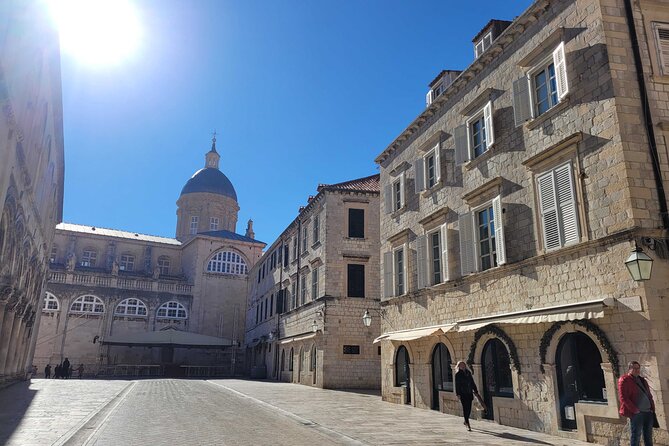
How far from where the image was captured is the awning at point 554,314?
9422mm

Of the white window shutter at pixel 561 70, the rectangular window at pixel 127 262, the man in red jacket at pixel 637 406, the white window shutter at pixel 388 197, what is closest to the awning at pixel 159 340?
the rectangular window at pixel 127 262

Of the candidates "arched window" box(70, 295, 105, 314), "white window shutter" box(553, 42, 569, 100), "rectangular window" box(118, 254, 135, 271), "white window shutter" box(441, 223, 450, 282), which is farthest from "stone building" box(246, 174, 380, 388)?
"rectangular window" box(118, 254, 135, 271)

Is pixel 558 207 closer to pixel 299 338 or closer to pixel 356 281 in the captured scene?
pixel 356 281

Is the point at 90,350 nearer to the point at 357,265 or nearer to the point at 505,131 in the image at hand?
the point at 357,265

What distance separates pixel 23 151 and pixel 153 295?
3821 cm

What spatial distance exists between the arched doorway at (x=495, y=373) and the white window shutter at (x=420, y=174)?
6.33 metres

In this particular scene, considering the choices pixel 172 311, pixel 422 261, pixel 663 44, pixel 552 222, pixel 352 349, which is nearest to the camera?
pixel 663 44

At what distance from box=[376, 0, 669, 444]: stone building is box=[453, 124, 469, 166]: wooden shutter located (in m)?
0.04

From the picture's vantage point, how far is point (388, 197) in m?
20.2

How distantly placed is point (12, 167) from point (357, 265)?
17840 mm

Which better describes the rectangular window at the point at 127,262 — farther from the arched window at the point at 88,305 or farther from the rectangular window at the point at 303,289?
the rectangular window at the point at 303,289

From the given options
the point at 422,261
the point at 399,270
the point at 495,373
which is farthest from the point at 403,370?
the point at 495,373

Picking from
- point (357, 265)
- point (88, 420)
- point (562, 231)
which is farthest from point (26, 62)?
point (357, 265)

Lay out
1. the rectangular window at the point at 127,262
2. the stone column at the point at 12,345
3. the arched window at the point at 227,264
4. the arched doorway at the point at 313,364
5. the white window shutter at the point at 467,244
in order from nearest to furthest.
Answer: the white window shutter at the point at 467,244
the stone column at the point at 12,345
the arched doorway at the point at 313,364
the arched window at the point at 227,264
the rectangular window at the point at 127,262
